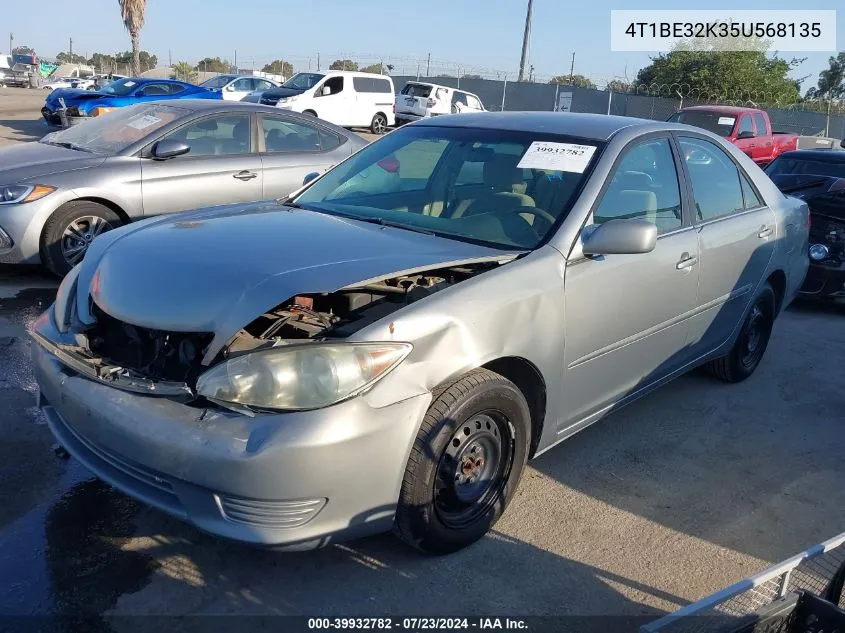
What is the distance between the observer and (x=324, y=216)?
11.9 feet

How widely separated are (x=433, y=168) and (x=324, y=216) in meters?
0.73

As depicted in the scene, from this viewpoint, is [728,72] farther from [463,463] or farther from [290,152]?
[463,463]

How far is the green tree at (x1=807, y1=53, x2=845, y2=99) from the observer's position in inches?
1948

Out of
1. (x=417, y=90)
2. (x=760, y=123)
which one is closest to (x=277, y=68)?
(x=417, y=90)

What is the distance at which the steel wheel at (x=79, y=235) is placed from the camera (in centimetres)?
610

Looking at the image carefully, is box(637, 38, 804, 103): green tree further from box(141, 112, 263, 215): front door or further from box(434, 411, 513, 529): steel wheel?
box(434, 411, 513, 529): steel wheel

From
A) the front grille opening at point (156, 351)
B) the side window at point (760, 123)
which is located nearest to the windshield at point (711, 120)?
the side window at point (760, 123)

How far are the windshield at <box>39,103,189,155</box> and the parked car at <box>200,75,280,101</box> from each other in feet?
53.7

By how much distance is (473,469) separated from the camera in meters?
2.91

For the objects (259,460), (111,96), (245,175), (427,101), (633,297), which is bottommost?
(259,460)

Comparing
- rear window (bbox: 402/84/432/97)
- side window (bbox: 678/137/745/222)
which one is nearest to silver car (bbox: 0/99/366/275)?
side window (bbox: 678/137/745/222)

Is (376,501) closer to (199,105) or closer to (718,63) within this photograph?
(199,105)

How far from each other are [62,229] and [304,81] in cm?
1721

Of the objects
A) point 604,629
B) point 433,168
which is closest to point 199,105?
point 433,168
